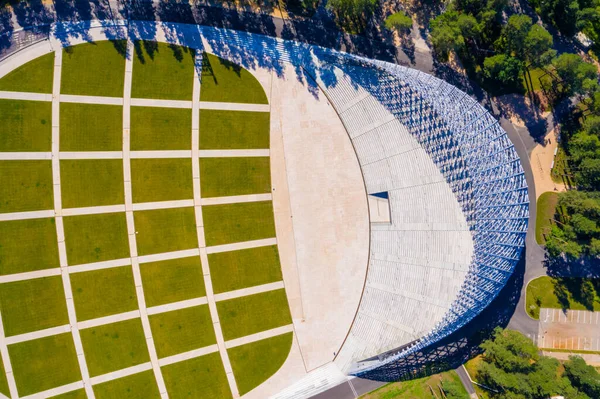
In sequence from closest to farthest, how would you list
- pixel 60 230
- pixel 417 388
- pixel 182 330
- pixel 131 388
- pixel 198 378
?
pixel 60 230 → pixel 131 388 → pixel 182 330 → pixel 198 378 → pixel 417 388

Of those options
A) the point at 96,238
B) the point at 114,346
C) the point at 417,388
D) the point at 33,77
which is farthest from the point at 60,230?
the point at 417,388

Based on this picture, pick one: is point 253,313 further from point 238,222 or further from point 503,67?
point 503,67

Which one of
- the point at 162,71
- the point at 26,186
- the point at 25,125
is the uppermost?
the point at 162,71

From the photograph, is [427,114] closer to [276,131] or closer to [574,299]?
[276,131]

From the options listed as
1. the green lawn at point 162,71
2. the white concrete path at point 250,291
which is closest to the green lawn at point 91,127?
the green lawn at point 162,71

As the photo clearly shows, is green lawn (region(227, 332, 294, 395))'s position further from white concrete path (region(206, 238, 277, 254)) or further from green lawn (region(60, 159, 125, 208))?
green lawn (region(60, 159, 125, 208))

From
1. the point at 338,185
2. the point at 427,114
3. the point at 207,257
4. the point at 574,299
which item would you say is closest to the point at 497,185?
the point at 427,114

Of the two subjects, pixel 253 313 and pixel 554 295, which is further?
pixel 554 295
